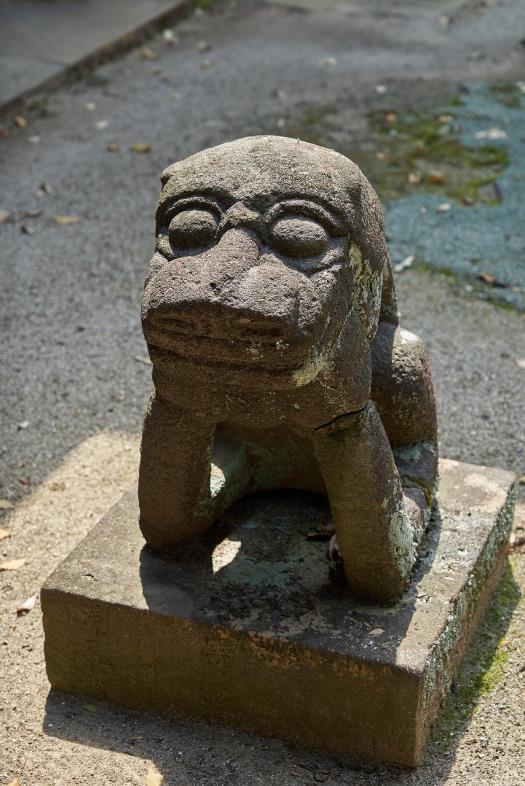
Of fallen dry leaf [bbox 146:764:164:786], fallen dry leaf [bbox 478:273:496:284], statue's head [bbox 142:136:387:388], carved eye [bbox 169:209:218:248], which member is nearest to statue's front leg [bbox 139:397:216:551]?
statue's head [bbox 142:136:387:388]

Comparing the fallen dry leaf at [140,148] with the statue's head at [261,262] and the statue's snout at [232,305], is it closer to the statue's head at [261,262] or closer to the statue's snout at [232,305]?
the statue's head at [261,262]

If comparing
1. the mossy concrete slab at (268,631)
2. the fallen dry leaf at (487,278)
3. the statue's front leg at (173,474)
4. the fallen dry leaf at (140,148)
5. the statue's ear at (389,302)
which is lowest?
the fallen dry leaf at (140,148)

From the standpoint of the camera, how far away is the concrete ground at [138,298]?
2793mm

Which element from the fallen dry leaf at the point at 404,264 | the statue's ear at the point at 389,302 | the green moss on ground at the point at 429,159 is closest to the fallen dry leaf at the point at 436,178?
the green moss on ground at the point at 429,159

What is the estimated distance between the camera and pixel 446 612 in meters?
2.76

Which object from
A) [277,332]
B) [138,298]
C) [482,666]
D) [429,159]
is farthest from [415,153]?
[277,332]

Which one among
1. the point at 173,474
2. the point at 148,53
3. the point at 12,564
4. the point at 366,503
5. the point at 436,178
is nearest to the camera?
the point at 366,503

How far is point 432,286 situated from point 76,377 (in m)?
1.67

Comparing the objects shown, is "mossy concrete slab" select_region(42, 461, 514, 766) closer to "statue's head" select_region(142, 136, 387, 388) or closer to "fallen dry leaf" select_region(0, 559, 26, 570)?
"fallen dry leaf" select_region(0, 559, 26, 570)

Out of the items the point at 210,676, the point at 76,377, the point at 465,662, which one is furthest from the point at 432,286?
the point at 210,676

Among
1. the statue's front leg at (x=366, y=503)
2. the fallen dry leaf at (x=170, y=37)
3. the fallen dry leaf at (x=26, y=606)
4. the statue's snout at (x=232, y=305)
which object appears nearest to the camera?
the statue's snout at (x=232, y=305)

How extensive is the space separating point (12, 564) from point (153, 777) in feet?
3.41

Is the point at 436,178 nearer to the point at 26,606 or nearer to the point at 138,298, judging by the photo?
the point at 138,298

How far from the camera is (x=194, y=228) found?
8.04ft
